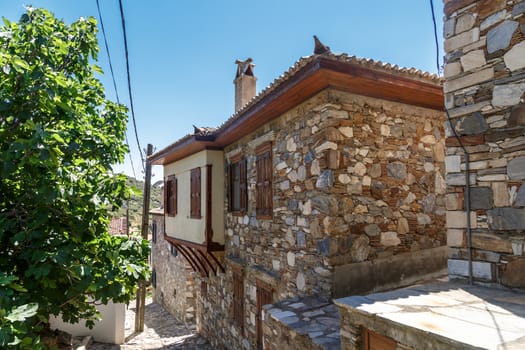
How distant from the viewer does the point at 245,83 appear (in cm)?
966

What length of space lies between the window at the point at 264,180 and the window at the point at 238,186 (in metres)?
0.57

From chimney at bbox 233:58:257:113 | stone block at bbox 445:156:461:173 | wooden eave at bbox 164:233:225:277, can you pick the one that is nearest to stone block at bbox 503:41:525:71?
stone block at bbox 445:156:461:173

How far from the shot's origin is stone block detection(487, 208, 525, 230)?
9.59ft

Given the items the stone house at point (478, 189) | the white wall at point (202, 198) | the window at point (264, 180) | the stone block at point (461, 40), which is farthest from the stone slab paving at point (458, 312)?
the white wall at point (202, 198)

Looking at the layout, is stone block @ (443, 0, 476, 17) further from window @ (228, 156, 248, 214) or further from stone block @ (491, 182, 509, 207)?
window @ (228, 156, 248, 214)

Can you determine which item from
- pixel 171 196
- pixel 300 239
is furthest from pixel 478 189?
pixel 171 196

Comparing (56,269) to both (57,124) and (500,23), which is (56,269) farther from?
(500,23)

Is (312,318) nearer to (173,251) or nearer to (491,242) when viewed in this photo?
(491,242)

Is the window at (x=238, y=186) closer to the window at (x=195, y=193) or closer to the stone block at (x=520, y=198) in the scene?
the window at (x=195, y=193)

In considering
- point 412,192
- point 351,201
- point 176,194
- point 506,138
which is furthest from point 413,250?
point 176,194

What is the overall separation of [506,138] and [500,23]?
1032mm

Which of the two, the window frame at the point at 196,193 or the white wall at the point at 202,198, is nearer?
the white wall at the point at 202,198

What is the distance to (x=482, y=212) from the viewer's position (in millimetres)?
3203

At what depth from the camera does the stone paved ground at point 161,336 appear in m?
9.60
